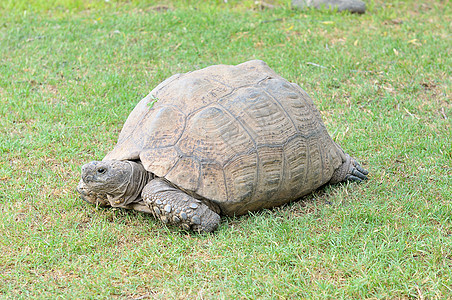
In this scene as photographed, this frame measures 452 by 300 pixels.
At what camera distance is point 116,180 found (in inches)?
137

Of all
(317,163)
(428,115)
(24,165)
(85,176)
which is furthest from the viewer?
(428,115)

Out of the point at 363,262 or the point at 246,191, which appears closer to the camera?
the point at 363,262

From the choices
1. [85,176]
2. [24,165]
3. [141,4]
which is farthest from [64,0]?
[85,176]

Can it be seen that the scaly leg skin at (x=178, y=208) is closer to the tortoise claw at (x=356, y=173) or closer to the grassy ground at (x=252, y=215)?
the grassy ground at (x=252, y=215)

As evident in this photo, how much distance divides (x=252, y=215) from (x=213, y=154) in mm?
575

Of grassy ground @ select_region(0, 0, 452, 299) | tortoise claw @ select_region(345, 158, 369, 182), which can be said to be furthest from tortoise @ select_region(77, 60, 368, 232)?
tortoise claw @ select_region(345, 158, 369, 182)

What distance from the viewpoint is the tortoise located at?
3385mm

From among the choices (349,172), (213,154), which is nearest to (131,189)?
(213,154)

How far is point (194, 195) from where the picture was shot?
135 inches

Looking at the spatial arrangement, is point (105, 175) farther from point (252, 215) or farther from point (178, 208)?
point (252, 215)

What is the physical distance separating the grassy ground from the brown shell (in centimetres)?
25

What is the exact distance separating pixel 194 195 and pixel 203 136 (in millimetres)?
402

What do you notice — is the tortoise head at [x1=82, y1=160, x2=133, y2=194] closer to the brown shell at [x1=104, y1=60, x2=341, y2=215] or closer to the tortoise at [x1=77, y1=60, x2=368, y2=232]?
the tortoise at [x1=77, y1=60, x2=368, y2=232]

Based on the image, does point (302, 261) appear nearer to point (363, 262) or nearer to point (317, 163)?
point (363, 262)
